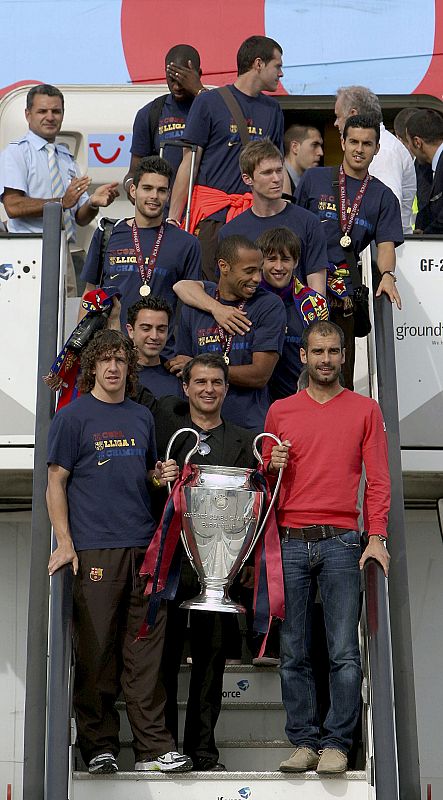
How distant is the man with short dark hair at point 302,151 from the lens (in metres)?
9.65

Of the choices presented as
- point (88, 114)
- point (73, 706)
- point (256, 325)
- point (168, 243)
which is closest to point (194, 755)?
point (73, 706)

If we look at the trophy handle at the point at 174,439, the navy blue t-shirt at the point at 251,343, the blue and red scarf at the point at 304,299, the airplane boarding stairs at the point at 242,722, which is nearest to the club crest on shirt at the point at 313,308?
the blue and red scarf at the point at 304,299

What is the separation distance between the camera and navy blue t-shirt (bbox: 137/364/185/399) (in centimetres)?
690

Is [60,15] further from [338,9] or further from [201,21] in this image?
[338,9]

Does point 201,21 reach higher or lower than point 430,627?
higher

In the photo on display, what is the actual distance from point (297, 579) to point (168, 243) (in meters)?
1.95

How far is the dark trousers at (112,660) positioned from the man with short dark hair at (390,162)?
3.24 m

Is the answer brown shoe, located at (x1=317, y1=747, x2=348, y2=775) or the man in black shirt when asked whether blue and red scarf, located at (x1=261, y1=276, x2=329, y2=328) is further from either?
brown shoe, located at (x1=317, y1=747, x2=348, y2=775)

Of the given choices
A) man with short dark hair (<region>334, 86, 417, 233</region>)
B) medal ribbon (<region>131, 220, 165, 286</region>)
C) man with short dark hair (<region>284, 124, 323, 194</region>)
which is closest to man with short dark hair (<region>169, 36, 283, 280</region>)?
man with short dark hair (<region>334, 86, 417, 233</region>)

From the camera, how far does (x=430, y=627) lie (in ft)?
28.5

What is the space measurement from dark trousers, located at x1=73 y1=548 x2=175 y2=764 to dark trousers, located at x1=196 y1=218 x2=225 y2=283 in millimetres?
2337

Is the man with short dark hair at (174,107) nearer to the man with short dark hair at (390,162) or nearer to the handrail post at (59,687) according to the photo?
the man with short dark hair at (390,162)

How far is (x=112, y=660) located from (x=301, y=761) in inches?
32.8

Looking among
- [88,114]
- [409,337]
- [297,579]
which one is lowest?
[297,579]
